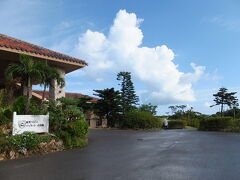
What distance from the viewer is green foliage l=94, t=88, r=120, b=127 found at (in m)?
22.7

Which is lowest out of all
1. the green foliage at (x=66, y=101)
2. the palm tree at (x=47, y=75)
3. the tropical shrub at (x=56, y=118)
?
the tropical shrub at (x=56, y=118)

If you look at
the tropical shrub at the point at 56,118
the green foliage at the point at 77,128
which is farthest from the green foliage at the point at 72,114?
the green foliage at the point at 77,128

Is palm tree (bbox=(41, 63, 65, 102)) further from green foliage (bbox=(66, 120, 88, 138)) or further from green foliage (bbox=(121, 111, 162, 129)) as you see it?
green foliage (bbox=(121, 111, 162, 129))

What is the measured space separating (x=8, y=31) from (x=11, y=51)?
5.04m

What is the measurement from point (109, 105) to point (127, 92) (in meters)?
5.34

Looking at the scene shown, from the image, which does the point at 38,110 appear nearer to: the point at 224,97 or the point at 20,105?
the point at 20,105

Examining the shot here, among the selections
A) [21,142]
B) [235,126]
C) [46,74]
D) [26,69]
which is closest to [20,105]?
[26,69]

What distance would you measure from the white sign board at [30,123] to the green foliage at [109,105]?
14.7m

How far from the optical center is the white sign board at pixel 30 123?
7.02 m

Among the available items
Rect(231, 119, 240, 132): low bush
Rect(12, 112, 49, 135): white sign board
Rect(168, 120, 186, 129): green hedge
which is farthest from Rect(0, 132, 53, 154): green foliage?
Rect(168, 120, 186, 129): green hedge

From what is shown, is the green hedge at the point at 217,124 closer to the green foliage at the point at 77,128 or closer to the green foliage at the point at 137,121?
the green foliage at the point at 137,121

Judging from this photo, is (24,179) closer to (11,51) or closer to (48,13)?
(11,51)

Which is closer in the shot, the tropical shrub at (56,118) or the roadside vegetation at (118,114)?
the tropical shrub at (56,118)

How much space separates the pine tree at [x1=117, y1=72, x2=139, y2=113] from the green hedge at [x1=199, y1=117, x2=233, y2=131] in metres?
8.76
